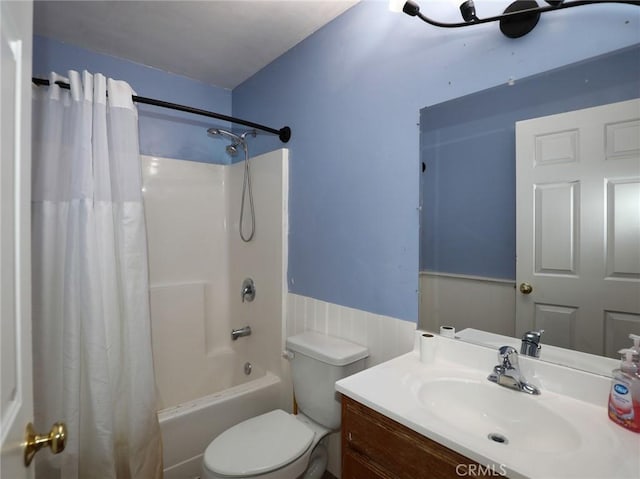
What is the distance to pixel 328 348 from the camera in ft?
4.66

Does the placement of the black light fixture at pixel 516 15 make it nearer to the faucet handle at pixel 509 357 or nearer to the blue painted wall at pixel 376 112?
the blue painted wall at pixel 376 112

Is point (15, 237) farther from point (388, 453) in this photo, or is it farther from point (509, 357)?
point (509, 357)

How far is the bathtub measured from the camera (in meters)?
1.48

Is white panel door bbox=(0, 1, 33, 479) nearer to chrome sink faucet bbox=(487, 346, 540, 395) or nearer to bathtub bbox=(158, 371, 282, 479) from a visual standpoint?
bathtub bbox=(158, 371, 282, 479)

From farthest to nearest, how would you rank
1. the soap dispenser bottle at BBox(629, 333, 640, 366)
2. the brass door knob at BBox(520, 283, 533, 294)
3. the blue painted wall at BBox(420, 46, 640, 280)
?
the brass door knob at BBox(520, 283, 533, 294)
the blue painted wall at BBox(420, 46, 640, 280)
the soap dispenser bottle at BBox(629, 333, 640, 366)

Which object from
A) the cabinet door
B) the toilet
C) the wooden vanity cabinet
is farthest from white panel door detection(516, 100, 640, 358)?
the toilet

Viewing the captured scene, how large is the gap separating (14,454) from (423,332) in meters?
1.15

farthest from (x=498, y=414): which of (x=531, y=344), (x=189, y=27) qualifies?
(x=189, y=27)

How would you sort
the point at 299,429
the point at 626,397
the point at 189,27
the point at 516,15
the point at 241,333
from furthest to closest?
1. the point at 241,333
2. the point at 189,27
3. the point at 299,429
4. the point at 516,15
5. the point at 626,397

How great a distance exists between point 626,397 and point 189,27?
2.25 metres

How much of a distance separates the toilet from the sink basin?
16.9 inches

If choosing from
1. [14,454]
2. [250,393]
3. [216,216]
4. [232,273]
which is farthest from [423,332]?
[216,216]

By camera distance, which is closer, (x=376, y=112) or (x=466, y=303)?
(x=466, y=303)

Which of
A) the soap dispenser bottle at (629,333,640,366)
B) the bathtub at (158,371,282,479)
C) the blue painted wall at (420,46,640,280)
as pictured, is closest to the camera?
the soap dispenser bottle at (629,333,640,366)
